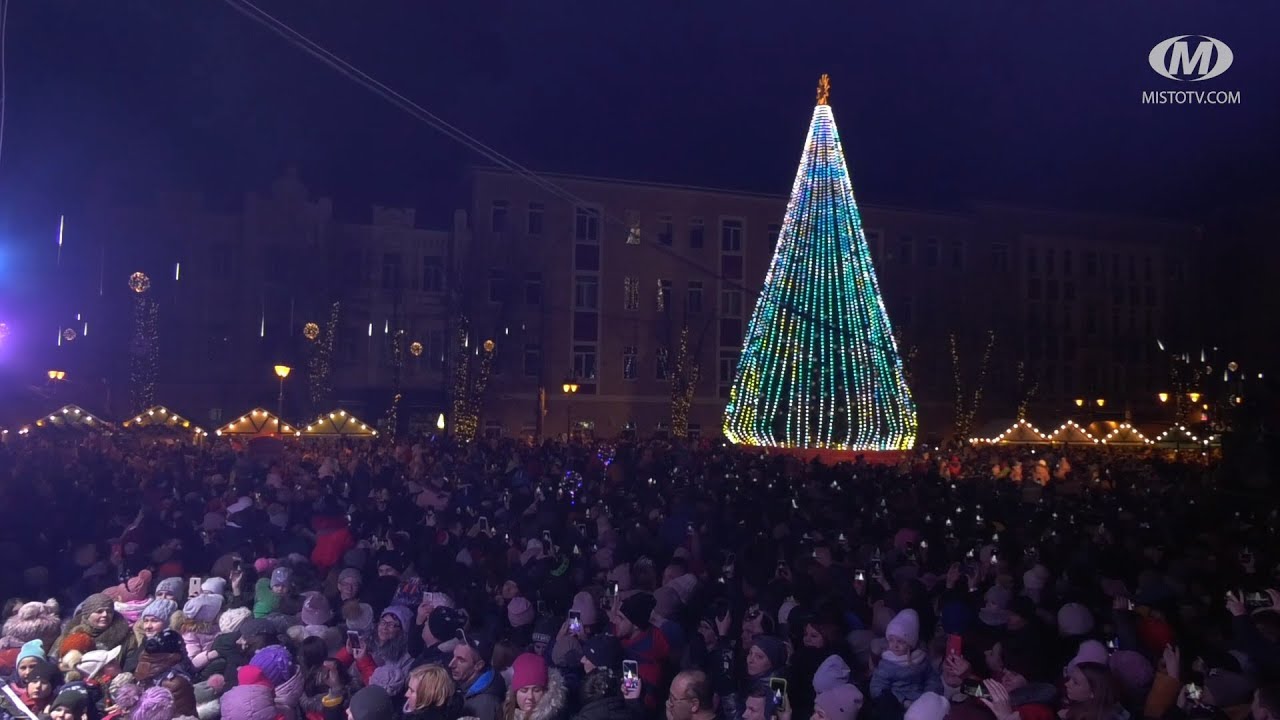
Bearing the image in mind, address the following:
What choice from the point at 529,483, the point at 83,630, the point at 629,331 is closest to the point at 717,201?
the point at 629,331

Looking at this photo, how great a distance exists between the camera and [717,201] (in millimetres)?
45219

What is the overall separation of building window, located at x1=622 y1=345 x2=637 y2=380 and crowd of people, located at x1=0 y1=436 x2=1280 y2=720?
26.8m

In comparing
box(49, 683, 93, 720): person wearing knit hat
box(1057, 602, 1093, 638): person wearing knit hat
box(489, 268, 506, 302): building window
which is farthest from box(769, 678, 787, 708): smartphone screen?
box(489, 268, 506, 302): building window

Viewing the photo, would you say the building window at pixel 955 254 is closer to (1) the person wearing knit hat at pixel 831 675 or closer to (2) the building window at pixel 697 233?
(2) the building window at pixel 697 233

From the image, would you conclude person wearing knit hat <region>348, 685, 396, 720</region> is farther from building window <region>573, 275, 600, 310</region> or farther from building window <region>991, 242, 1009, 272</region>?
building window <region>991, 242, 1009, 272</region>

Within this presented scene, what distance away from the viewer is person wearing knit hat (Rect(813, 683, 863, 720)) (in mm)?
5699

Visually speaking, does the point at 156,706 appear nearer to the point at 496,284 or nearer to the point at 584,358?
the point at 496,284

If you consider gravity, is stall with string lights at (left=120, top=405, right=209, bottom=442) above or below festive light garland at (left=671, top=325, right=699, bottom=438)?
below

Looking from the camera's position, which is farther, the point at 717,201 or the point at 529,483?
the point at 717,201

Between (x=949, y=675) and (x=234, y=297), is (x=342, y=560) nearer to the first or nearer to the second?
(x=949, y=675)

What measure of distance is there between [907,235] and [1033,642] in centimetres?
4296

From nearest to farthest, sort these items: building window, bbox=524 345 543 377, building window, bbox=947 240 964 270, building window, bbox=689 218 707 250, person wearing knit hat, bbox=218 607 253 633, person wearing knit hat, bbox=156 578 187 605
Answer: person wearing knit hat, bbox=218 607 253 633, person wearing knit hat, bbox=156 578 187 605, building window, bbox=524 345 543 377, building window, bbox=689 218 707 250, building window, bbox=947 240 964 270

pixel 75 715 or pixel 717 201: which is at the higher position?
pixel 717 201

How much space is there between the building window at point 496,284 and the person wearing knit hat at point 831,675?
3678cm
